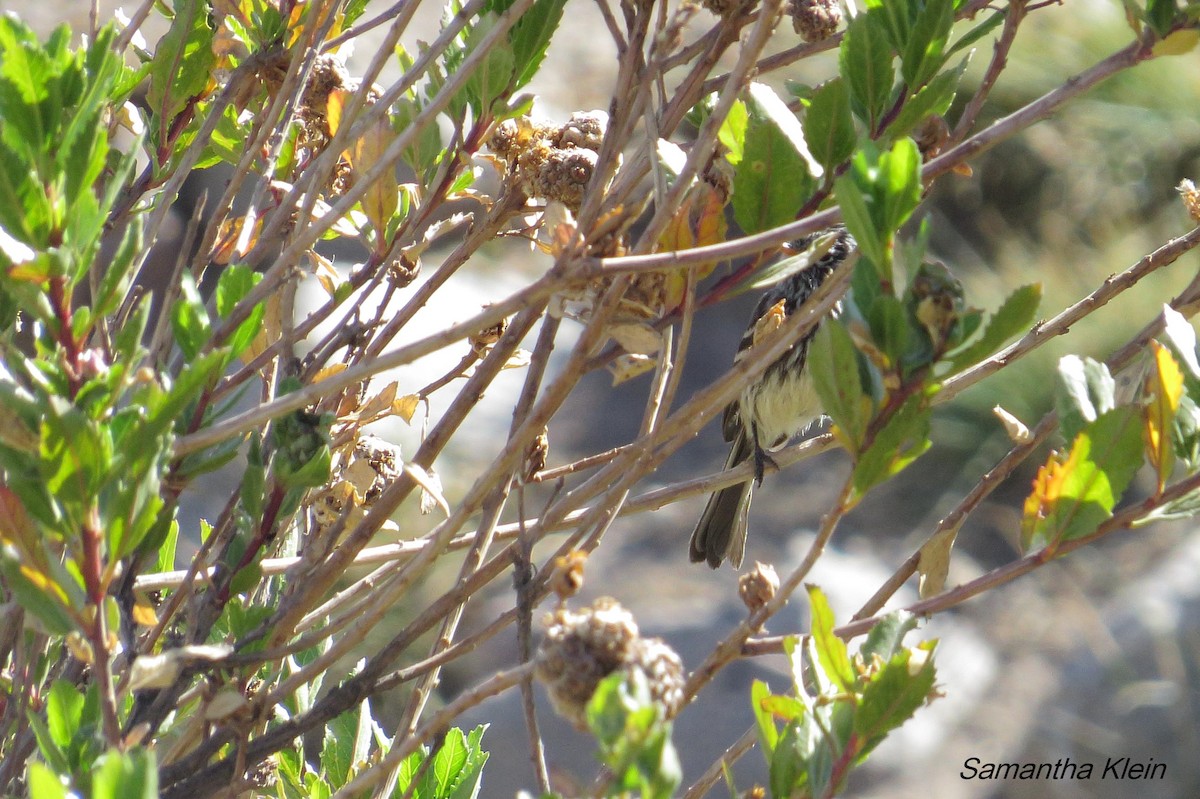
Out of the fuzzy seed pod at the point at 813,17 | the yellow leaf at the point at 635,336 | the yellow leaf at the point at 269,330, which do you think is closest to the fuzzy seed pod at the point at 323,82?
the yellow leaf at the point at 269,330

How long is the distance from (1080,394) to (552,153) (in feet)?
1.80

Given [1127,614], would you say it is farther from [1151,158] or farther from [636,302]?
[636,302]

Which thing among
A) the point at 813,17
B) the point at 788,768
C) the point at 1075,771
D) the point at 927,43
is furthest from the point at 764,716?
the point at 1075,771

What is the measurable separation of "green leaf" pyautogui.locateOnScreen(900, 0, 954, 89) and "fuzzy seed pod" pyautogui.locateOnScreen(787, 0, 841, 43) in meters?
0.17

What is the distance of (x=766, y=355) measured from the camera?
0.97 metres

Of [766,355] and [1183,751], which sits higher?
[766,355]

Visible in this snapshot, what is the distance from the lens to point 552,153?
1176 mm

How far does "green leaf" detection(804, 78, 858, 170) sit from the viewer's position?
97 cm

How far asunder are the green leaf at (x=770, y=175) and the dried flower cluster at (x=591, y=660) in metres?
0.38

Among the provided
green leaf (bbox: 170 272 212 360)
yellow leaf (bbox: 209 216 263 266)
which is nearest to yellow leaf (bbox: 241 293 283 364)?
yellow leaf (bbox: 209 216 263 266)

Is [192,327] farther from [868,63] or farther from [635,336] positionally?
[868,63]

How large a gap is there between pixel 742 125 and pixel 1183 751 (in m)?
5.42

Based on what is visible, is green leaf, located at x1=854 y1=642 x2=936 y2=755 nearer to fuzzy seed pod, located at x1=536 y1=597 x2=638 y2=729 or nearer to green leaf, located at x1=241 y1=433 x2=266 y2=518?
fuzzy seed pod, located at x1=536 y1=597 x2=638 y2=729

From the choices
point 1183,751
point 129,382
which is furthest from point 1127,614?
point 129,382
